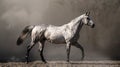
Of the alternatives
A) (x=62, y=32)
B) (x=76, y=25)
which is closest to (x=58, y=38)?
(x=62, y=32)

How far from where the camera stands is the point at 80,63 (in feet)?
46.7

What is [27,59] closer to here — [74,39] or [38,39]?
[38,39]

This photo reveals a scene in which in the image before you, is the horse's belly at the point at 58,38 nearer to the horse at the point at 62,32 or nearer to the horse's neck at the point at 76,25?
the horse at the point at 62,32

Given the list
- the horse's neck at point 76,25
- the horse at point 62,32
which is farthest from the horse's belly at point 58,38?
the horse's neck at point 76,25

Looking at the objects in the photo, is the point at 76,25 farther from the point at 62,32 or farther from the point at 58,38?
the point at 58,38

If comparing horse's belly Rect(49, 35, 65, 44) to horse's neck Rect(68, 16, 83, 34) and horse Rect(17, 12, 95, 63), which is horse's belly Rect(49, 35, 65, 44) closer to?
horse Rect(17, 12, 95, 63)

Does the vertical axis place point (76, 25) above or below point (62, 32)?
above

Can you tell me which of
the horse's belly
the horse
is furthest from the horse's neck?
the horse's belly

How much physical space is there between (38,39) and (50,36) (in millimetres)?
597

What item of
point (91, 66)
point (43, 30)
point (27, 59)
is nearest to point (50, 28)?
point (43, 30)

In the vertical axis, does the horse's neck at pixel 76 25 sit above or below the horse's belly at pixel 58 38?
above

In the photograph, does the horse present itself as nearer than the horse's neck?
Yes

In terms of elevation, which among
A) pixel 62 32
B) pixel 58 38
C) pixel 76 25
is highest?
pixel 76 25

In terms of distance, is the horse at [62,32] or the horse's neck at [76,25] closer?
the horse at [62,32]
